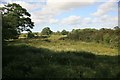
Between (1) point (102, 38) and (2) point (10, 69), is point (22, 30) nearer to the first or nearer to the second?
(1) point (102, 38)

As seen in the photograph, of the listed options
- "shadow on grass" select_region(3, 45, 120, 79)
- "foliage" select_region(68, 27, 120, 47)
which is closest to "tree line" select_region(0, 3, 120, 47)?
"foliage" select_region(68, 27, 120, 47)

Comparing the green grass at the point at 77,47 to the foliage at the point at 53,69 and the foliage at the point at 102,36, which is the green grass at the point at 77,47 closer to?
the foliage at the point at 102,36

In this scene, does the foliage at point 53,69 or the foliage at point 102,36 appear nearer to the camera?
the foliage at point 53,69

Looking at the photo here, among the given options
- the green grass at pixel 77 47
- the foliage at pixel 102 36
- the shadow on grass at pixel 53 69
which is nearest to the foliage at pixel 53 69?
the shadow on grass at pixel 53 69

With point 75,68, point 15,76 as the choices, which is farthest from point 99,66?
point 15,76

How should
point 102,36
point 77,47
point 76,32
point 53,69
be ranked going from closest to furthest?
point 53,69 < point 77,47 < point 102,36 < point 76,32

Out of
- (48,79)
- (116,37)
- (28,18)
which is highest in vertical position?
(28,18)

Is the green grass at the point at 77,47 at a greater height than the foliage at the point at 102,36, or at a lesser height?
lesser

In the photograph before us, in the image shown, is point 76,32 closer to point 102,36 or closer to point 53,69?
point 102,36

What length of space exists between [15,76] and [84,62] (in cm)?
443

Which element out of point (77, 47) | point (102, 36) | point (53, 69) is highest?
point (102, 36)

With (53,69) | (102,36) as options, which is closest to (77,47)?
(102,36)

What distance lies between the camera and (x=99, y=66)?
11.8 meters

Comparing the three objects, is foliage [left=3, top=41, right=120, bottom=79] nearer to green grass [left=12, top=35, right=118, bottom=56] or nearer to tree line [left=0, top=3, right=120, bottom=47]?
green grass [left=12, top=35, right=118, bottom=56]
